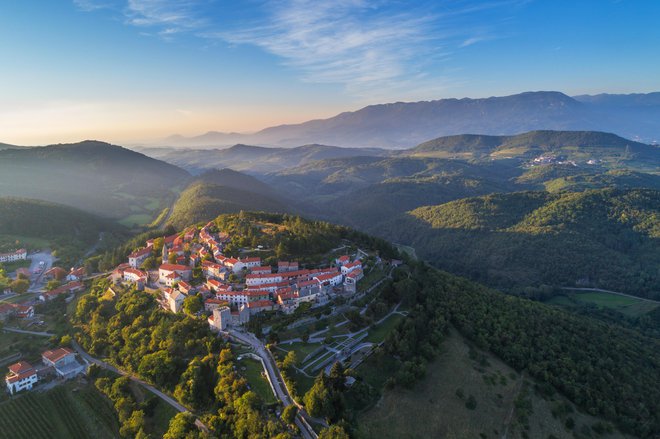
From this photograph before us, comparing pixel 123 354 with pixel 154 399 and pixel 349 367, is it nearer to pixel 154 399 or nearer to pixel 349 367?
pixel 154 399

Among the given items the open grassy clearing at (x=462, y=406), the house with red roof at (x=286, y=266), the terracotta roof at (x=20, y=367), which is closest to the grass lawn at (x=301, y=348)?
the open grassy clearing at (x=462, y=406)

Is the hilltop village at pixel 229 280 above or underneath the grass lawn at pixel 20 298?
above

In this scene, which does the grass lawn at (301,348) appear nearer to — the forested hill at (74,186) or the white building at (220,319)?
the white building at (220,319)

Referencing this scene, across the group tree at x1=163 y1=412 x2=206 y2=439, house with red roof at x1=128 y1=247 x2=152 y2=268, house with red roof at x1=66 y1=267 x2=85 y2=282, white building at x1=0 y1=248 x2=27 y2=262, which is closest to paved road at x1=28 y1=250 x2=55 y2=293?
white building at x1=0 y1=248 x2=27 y2=262

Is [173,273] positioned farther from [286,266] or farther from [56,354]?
[286,266]

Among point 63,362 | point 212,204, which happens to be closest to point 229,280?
point 63,362

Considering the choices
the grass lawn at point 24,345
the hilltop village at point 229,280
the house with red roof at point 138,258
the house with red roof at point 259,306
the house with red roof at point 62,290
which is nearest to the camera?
the grass lawn at point 24,345
